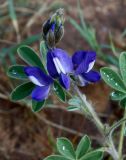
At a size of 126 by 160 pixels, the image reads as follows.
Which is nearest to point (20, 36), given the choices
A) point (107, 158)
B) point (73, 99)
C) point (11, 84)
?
point (11, 84)

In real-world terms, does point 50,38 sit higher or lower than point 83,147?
higher

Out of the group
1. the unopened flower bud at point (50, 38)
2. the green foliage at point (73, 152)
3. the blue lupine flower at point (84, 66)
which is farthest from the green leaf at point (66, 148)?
the unopened flower bud at point (50, 38)

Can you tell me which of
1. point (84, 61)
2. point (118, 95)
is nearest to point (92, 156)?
point (118, 95)

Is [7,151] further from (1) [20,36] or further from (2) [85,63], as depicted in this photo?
(2) [85,63]

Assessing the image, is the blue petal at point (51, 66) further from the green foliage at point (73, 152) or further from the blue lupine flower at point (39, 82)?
the green foliage at point (73, 152)

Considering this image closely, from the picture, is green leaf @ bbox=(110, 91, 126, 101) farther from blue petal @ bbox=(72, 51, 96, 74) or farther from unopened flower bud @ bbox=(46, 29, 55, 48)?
unopened flower bud @ bbox=(46, 29, 55, 48)

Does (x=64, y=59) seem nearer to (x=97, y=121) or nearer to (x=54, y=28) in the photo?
(x=54, y=28)
